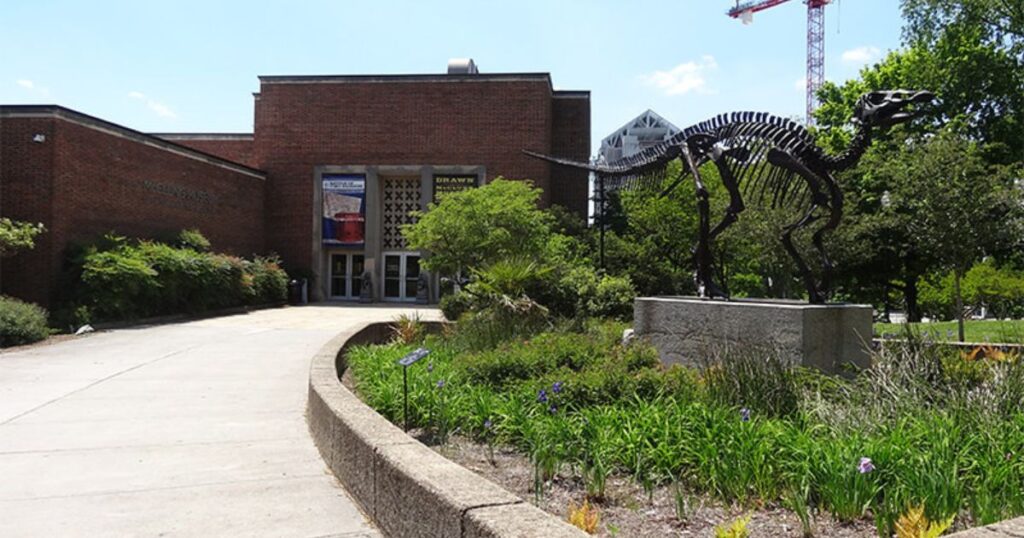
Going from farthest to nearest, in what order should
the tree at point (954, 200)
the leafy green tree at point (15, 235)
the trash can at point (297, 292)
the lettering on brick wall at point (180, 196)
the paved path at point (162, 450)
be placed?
the trash can at point (297, 292), the lettering on brick wall at point (180, 196), the tree at point (954, 200), the leafy green tree at point (15, 235), the paved path at point (162, 450)

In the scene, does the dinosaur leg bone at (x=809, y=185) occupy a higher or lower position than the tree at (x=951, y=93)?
lower

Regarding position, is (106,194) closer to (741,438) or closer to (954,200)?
(741,438)

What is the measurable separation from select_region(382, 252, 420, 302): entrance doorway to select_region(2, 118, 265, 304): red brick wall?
659 centimetres

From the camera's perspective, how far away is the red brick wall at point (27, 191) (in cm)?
1809

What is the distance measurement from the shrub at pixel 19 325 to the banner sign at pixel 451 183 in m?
18.1

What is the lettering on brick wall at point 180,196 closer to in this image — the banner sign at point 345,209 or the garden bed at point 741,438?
the banner sign at point 345,209

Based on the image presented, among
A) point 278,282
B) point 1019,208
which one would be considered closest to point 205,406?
point 1019,208

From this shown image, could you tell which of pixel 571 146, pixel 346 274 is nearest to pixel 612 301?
pixel 571 146

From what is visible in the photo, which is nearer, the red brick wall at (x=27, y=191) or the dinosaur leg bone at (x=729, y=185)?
the dinosaur leg bone at (x=729, y=185)

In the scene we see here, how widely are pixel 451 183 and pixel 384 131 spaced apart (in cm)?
352

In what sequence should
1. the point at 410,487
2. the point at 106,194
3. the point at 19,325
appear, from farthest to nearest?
the point at 106,194 → the point at 19,325 → the point at 410,487

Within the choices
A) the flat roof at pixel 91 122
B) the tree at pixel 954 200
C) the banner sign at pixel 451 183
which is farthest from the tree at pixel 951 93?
the flat roof at pixel 91 122

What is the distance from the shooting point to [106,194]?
20438 mm

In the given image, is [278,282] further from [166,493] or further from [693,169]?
[166,493]
